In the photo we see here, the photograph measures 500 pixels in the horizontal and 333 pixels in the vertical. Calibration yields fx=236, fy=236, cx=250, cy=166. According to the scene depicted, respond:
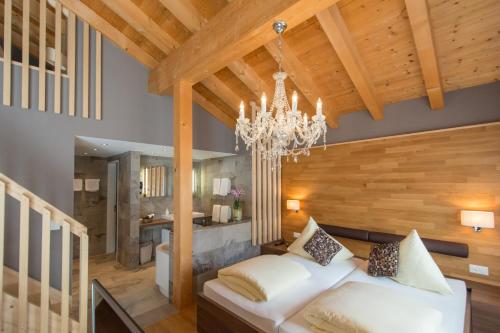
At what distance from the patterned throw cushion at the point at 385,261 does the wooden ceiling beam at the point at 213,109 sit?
10.1ft

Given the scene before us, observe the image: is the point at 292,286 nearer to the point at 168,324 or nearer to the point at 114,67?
the point at 168,324

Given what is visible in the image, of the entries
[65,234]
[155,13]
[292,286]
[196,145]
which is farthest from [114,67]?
[292,286]

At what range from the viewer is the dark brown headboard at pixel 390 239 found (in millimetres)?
2699

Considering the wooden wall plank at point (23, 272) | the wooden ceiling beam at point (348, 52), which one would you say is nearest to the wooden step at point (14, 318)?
the wooden wall plank at point (23, 272)

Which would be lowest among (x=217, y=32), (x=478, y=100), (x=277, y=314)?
(x=277, y=314)

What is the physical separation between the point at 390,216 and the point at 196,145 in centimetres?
315

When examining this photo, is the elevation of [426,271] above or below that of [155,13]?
below

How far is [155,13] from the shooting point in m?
2.79

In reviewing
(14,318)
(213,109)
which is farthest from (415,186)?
(14,318)

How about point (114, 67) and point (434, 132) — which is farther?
point (114, 67)

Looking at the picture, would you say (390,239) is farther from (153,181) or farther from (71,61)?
(71,61)

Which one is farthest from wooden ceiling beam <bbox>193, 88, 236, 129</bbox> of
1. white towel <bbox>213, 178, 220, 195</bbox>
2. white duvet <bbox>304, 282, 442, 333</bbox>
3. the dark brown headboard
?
white duvet <bbox>304, 282, 442, 333</bbox>

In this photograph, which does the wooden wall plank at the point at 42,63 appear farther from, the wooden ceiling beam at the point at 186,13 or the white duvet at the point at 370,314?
the white duvet at the point at 370,314

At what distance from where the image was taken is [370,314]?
59.7 inches
